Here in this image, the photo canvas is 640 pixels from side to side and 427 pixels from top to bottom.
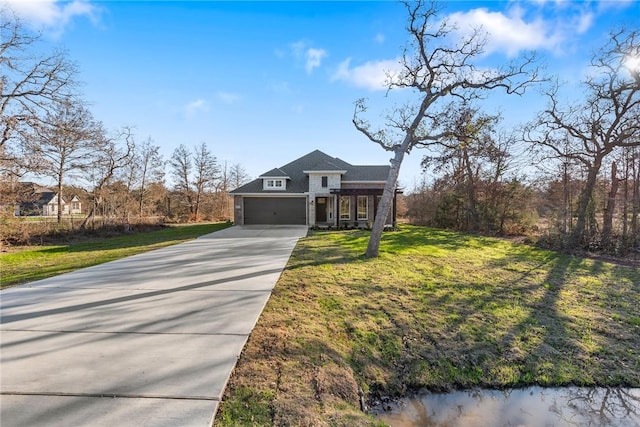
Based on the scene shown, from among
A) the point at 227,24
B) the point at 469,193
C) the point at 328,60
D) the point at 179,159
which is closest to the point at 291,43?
the point at 328,60

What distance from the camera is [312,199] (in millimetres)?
19375

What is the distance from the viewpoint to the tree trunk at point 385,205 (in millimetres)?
9227

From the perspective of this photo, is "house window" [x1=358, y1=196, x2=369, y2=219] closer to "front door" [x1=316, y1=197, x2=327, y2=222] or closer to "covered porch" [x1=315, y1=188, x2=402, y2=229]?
"covered porch" [x1=315, y1=188, x2=402, y2=229]

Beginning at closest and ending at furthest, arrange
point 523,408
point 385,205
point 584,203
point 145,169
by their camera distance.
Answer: point 523,408, point 385,205, point 584,203, point 145,169

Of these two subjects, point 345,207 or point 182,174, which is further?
point 182,174

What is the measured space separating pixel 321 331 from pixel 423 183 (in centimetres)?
2249

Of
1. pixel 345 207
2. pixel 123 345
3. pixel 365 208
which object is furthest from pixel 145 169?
pixel 123 345

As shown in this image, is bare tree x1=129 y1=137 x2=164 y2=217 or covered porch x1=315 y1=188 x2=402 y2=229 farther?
bare tree x1=129 y1=137 x2=164 y2=217

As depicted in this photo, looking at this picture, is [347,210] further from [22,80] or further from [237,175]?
[237,175]

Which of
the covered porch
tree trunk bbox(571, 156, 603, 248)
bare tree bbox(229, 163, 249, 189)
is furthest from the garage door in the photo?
bare tree bbox(229, 163, 249, 189)

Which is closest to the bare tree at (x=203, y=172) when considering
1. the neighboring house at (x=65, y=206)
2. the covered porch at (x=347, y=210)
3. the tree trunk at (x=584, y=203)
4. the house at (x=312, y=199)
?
the neighboring house at (x=65, y=206)

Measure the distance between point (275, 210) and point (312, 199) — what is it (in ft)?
9.08

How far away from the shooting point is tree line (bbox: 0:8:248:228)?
36.3 ft

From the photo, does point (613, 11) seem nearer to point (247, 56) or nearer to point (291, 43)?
point (291, 43)
